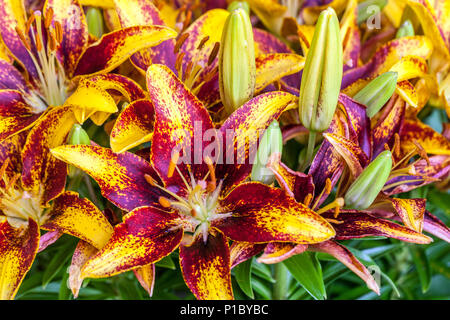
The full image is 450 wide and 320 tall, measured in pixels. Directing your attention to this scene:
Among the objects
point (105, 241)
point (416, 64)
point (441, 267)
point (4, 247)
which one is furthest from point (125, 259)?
point (441, 267)

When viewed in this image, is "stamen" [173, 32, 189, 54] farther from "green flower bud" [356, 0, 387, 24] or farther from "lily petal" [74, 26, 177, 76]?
"green flower bud" [356, 0, 387, 24]

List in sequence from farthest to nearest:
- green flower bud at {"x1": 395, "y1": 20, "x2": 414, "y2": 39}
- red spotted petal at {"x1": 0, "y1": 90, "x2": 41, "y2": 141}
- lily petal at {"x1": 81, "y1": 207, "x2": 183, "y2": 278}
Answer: green flower bud at {"x1": 395, "y1": 20, "x2": 414, "y2": 39}, red spotted petal at {"x1": 0, "y1": 90, "x2": 41, "y2": 141}, lily petal at {"x1": 81, "y1": 207, "x2": 183, "y2": 278}

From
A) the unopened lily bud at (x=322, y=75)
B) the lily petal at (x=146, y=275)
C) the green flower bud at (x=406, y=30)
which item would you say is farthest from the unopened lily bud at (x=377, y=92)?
the lily petal at (x=146, y=275)

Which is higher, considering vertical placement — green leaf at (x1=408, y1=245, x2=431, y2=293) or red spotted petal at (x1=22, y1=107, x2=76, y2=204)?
red spotted petal at (x1=22, y1=107, x2=76, y2=204)

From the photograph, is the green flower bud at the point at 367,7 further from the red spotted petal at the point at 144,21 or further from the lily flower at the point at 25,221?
the lily flower at the point at 25,221

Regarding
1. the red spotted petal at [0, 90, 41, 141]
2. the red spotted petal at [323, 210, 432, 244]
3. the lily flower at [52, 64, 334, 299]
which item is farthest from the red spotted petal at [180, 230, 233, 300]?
the red spotted petal at [0, 90, 41, 141]
